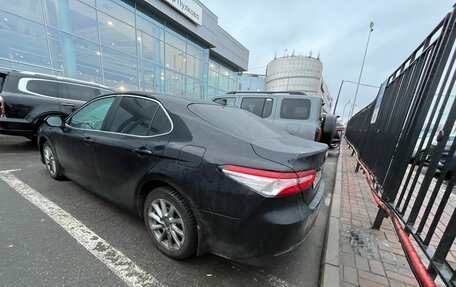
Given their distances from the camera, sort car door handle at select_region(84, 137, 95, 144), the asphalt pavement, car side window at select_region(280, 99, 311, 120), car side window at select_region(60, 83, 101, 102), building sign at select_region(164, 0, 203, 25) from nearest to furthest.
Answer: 1. the asphalt pavement
2. car door handle at select_region(84, 137, 95, 144)
3. car side window at select_region(280, 99, 311, 120)
4. car side window at select_region(60, 83, 101, 102)
5. building sign at select_region(164, 0, 203, 25)

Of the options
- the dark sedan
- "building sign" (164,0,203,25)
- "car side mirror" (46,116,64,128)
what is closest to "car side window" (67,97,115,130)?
the dark sedan

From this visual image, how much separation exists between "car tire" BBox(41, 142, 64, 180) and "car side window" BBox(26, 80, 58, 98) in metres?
2.41

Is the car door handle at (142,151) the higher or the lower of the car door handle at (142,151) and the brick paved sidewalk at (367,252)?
the higher

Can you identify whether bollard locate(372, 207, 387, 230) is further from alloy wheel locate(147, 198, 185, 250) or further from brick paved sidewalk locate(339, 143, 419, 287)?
alloy wheel locate(147, 198, 185, 250)

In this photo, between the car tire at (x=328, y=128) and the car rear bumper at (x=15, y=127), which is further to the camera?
the car tire at (x=328, y=128)

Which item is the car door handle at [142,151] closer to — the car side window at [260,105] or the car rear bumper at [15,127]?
the car side window at [260,105]

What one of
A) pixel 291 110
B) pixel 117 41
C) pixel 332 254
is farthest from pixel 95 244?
pixel 117 41

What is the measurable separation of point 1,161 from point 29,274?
4152 millimetres

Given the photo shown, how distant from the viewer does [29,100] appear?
5.26m

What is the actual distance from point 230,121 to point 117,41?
1288 cm

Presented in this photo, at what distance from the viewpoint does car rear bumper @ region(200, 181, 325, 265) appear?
A: 5.51 feet

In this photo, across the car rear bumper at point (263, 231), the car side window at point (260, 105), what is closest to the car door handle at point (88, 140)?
the car rear bumper at point (263, 231)

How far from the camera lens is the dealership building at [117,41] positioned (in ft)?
29.8

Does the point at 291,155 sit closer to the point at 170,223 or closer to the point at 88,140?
the point at 170,223
